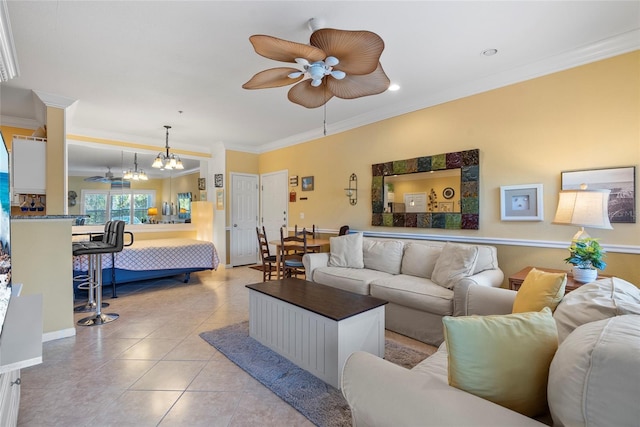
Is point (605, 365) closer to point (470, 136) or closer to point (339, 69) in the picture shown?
point (339, 69)

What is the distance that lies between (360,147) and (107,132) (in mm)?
4402

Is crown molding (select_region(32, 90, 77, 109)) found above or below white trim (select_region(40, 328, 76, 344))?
above

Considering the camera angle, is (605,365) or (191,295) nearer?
(605,365)

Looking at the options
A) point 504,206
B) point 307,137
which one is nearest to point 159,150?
point 307,137

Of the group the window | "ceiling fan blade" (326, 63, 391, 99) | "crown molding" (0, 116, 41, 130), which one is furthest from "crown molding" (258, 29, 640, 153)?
"crown molding" (0, 116, 41, 130)

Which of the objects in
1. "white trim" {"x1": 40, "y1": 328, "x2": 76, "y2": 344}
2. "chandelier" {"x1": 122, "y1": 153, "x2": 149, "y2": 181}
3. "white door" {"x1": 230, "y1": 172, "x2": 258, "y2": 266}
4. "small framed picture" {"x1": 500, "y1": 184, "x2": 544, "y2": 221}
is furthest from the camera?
"white door" {"x1": 230, "y1": 172, "x2": 258, "y2": 266}

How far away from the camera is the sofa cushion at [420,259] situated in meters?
3.17

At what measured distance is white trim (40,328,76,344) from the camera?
2758 millimetres

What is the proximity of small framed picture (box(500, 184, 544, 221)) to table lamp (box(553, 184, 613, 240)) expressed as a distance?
451 millimetres

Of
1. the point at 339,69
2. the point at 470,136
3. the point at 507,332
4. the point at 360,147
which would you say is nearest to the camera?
the point at 507,332

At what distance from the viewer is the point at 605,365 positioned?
693 millimetres

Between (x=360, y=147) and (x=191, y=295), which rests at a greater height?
(x=360, y=147)

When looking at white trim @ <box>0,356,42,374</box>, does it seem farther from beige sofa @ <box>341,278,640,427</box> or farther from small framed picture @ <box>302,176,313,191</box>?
small framed picture @ <box>302,176,313,191</box>

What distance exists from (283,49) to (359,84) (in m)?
0.75
